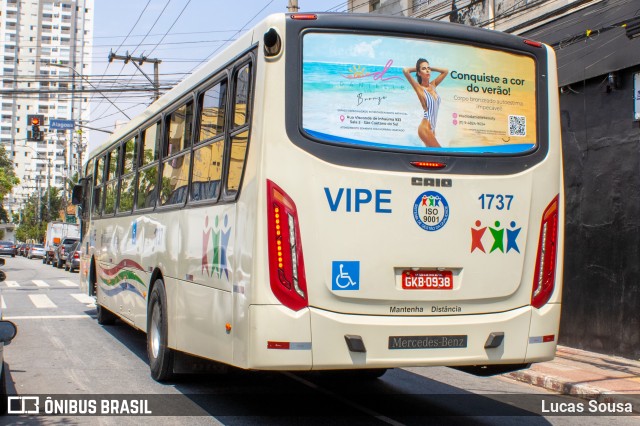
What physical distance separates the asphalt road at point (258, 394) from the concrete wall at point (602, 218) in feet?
7.52

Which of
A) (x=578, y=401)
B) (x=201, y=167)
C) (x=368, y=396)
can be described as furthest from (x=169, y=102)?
(x=578, y=401)

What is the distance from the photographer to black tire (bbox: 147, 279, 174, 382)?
26.6 feet

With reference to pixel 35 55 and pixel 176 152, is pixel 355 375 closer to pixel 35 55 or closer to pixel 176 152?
pixel 176 152

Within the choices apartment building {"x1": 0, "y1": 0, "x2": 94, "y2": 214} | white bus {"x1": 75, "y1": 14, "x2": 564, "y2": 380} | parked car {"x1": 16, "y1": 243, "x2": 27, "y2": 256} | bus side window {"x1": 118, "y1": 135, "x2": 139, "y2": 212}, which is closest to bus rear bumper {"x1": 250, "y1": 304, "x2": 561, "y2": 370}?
white bus {"x1": 75, "y1": 14, "x2": 564, "y2": 380}

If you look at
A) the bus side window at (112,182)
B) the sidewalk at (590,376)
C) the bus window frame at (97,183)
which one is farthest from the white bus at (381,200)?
the bus window frame at (97,183)

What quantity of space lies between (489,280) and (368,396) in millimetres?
2586

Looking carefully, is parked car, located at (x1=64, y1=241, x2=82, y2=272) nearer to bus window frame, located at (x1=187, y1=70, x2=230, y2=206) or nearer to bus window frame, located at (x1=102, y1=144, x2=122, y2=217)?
bus window frame, located at (x1=102, y1=144, x2=122, y2=217)

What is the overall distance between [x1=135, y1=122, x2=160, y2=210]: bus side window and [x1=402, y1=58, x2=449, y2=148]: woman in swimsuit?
402cm

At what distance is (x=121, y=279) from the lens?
36.0 ft

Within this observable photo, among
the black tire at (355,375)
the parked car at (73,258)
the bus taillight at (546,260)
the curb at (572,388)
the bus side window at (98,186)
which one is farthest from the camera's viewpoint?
the parked car at (73,258)

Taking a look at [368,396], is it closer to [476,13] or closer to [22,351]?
[22,351]

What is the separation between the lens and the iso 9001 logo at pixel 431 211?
585 centimetres

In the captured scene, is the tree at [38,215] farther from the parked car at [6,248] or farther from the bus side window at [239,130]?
the bus side window at [239,130]

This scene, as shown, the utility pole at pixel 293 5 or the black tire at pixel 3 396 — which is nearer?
the black tire at pixel 3 396
